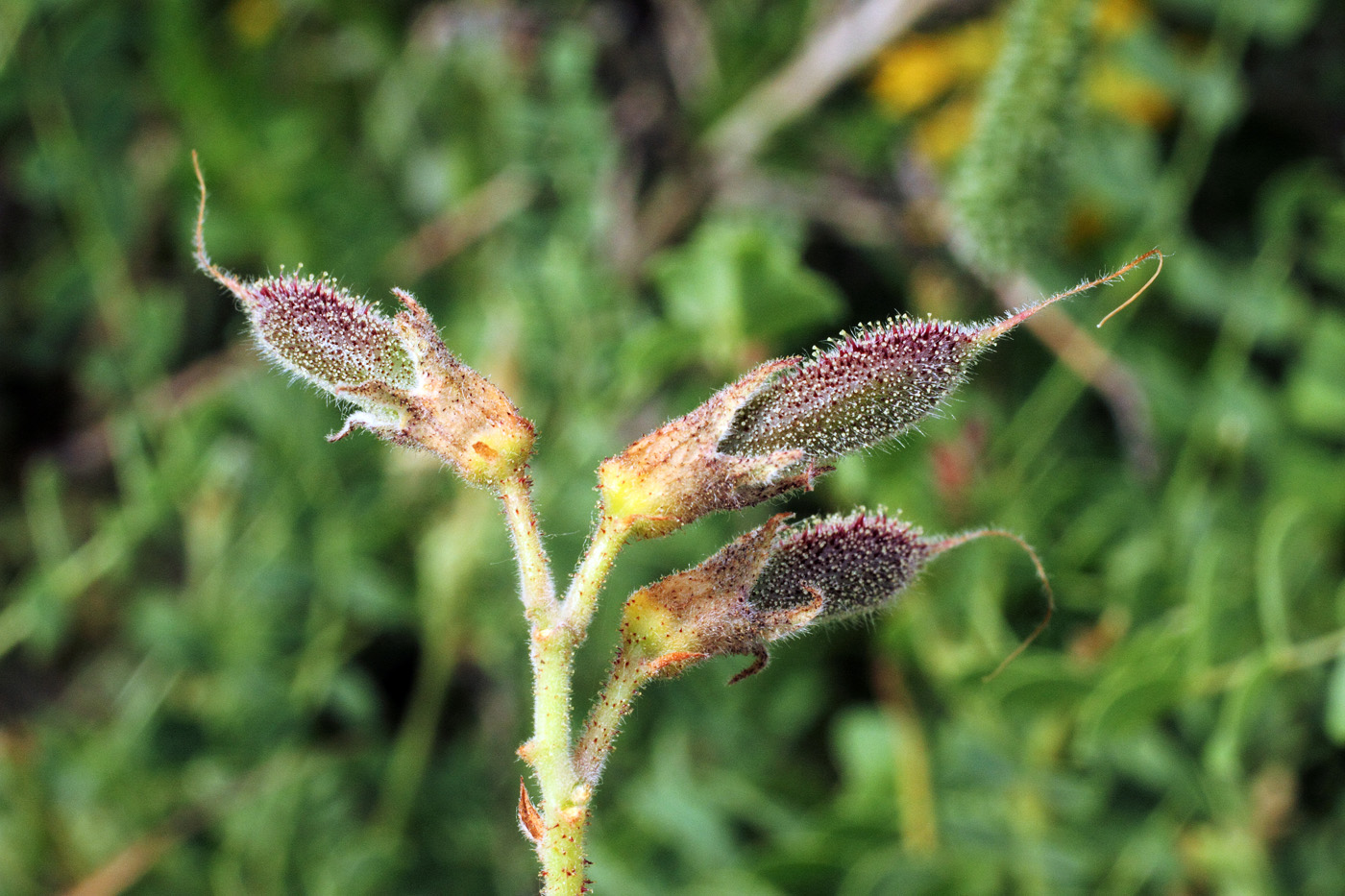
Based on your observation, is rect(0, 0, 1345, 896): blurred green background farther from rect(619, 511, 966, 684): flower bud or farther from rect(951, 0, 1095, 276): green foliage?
rect(619, 511, 966, 684): flower bud

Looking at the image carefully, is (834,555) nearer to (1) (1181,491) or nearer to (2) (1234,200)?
(1) (1181,491)

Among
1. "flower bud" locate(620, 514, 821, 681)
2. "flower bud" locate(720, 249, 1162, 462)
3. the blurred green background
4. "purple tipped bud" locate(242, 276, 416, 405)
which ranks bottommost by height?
"flower bud" locate(620, 514, 821, 681)

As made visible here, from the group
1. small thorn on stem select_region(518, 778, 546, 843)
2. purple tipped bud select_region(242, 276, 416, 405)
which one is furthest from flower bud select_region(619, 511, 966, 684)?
purple tipped bud select_region(242, 276, 416, 405)

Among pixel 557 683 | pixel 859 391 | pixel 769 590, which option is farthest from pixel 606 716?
pixel 859 391

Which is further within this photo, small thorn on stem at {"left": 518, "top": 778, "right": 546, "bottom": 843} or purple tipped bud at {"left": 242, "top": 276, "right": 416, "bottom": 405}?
purple tipped bud at {"left": 242, "top": 276, "right": 416, "bottom": 405}

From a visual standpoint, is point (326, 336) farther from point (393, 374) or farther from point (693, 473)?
point (693, 473)

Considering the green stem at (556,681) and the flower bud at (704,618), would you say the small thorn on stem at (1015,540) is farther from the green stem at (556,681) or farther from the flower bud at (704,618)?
the green stem at (556,681)
